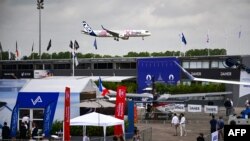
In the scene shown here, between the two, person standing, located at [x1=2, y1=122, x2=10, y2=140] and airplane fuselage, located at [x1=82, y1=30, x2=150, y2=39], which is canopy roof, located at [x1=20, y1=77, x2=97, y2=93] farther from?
airplane fuselage, located at [x1=82, y1=30, x2=150, y2=39]

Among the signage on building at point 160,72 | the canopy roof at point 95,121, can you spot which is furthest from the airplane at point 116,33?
the canopy roof at point 95,121

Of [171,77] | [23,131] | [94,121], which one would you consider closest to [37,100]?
[23,131]

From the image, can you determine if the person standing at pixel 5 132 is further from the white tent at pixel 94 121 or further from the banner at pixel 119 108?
the banner at pixel 119 108

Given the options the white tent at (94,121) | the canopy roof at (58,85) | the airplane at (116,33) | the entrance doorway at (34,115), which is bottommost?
the entrance doorway at (34,115)

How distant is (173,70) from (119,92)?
44396 millimetres

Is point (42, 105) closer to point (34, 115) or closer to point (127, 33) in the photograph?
point (34, 115)

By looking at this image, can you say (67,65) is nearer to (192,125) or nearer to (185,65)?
(185,65)

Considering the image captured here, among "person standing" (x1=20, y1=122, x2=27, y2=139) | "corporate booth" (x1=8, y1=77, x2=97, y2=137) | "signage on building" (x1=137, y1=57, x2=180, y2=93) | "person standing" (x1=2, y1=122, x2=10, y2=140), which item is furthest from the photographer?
"signage on building" (x1=137, y1=57, x2=180, y2=93)

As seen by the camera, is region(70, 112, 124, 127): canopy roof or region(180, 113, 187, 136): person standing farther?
region(180, 113, 187, 136): person standing

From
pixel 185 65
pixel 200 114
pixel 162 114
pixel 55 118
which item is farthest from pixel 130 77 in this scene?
pixel 55 118

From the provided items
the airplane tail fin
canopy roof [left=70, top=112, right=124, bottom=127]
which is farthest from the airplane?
canopy roof [left=70, top=112, right=124, bottom=127]

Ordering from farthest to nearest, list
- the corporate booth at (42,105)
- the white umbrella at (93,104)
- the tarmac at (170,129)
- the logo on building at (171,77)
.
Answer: the logo on building at (171,77) < the tarmac at (170,129) < the white umbrella at (93,104) < the corporate booth at (42,105)

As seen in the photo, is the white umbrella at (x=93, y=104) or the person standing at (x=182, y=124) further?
the person standing at (x=182, y=124)

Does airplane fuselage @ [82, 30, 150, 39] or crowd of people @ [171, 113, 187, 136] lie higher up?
airplane fuselage @ [82, 30, 150, 39]
